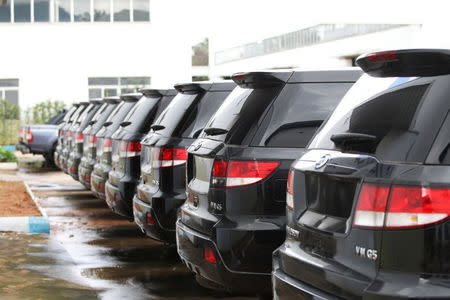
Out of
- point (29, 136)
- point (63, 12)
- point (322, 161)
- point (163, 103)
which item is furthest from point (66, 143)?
point (63, 12)

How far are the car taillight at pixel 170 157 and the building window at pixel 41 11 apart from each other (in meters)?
31.9

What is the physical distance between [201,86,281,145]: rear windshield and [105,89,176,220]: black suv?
3.53m

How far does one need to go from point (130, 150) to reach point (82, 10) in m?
30.0

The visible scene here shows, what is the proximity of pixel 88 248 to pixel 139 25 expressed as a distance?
29166mm

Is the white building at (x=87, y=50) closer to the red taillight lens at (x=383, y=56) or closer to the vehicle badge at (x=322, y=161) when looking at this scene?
the vehicle badge at (x=322, y=161)

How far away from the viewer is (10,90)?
38.0 meters

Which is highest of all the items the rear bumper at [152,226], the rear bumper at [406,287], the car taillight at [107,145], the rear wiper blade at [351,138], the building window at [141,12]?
the building window at [141,12]

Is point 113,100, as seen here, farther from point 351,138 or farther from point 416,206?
point 416,206

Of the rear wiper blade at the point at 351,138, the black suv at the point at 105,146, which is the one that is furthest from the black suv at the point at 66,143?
the rear wiper blade at the point at 351,138

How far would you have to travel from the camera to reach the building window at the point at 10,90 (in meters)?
37.8

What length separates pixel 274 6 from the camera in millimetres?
26312

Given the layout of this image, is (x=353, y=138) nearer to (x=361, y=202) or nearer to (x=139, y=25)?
(x=361, y=202)

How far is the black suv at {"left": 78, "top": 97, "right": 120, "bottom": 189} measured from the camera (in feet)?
41.9

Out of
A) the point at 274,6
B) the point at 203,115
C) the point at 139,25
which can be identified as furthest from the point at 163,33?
the point at 203,115
